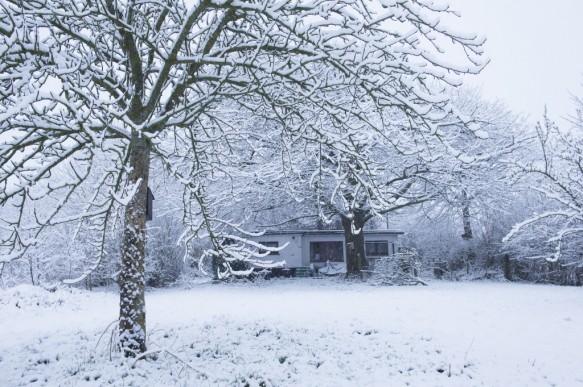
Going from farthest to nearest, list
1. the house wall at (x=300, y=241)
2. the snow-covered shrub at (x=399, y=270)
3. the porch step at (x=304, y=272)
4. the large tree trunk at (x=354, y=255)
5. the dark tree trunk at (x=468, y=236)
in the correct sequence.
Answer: the house wall at (x=300, y=241) → the porch step at (x=304, y=272) → the dark tree trunk at (x=468, y=236) → the large tree trunk at (x=354, y=255) → the snow-covered shrub at (x=399, y=270)

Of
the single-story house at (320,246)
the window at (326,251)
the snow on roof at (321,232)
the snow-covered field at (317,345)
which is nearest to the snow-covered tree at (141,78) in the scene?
the snow-covered field at (317,345)

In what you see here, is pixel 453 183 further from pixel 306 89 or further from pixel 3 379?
pixel 3 379

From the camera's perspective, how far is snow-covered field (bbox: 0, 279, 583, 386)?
237 inches

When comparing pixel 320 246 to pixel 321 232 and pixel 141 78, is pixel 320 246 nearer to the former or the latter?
pixel 321 232

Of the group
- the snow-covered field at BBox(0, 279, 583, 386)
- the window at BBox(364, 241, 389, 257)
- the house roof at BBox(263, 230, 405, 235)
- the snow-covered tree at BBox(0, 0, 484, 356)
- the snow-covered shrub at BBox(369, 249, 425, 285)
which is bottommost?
the snow-covered field at BBox(0, 279, 583, 386)

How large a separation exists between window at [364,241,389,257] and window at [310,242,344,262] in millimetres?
1828

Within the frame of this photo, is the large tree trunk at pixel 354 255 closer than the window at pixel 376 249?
Yes

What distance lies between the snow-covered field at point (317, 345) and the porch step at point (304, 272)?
544 inches

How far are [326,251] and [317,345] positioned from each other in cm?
2359

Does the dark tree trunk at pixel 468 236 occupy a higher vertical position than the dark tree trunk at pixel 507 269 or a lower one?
higher

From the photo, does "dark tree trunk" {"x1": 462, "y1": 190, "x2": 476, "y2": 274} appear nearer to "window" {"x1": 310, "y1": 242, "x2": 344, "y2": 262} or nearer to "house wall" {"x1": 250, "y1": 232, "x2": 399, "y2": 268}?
"house wall" {"x1": 250, "y1": 232, "x2": 399, "y2": 268}

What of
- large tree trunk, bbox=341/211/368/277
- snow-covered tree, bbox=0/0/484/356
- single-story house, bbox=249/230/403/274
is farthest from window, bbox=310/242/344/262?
snow-covered tree, bbox=0/0/484/356

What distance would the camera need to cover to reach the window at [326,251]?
101 ft

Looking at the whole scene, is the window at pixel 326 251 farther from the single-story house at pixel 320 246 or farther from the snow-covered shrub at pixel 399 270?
the snow-covered shrub at pixel 399 270
